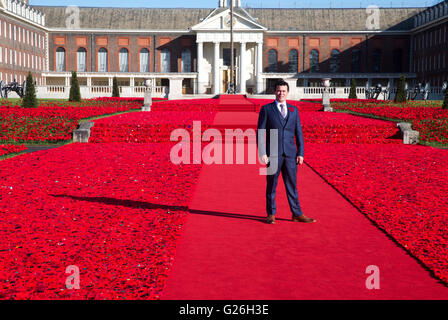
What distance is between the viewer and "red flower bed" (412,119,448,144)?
17875 millimetres

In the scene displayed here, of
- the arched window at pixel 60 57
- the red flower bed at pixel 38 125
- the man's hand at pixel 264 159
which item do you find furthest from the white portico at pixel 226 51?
the man's hand at pixel 264 159

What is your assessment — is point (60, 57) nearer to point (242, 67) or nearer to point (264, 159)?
point (242, 67)

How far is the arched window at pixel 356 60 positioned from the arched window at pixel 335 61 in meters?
1.88

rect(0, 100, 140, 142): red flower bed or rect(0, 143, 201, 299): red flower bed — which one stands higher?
rect(0, 100, 140, 142): red flower bed

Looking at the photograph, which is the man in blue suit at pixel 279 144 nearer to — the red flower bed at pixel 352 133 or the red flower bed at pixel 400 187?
the red flower bed at pixel 400 187

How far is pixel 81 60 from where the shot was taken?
73125 mm

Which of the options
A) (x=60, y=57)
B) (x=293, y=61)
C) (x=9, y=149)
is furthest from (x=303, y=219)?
(x=60, y=57)

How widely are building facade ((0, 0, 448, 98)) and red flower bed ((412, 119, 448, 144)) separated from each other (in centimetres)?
4889

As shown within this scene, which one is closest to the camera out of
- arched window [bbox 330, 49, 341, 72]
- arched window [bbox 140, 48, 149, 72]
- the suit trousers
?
the suit trousers

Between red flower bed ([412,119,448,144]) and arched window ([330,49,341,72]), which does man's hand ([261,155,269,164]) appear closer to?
red flower bed ([412,119,448,144])

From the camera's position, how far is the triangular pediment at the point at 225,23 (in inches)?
2630

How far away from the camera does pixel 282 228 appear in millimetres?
6996

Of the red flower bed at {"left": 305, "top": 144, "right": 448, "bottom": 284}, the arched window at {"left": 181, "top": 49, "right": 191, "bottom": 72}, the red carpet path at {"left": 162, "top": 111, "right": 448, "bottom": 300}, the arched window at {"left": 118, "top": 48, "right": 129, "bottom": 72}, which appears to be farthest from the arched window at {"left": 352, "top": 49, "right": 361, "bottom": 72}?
the red carpet path at {"left": 162, "top": 111, "right": 448, "bottom": 300}

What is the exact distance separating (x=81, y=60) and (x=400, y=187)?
227 feet
